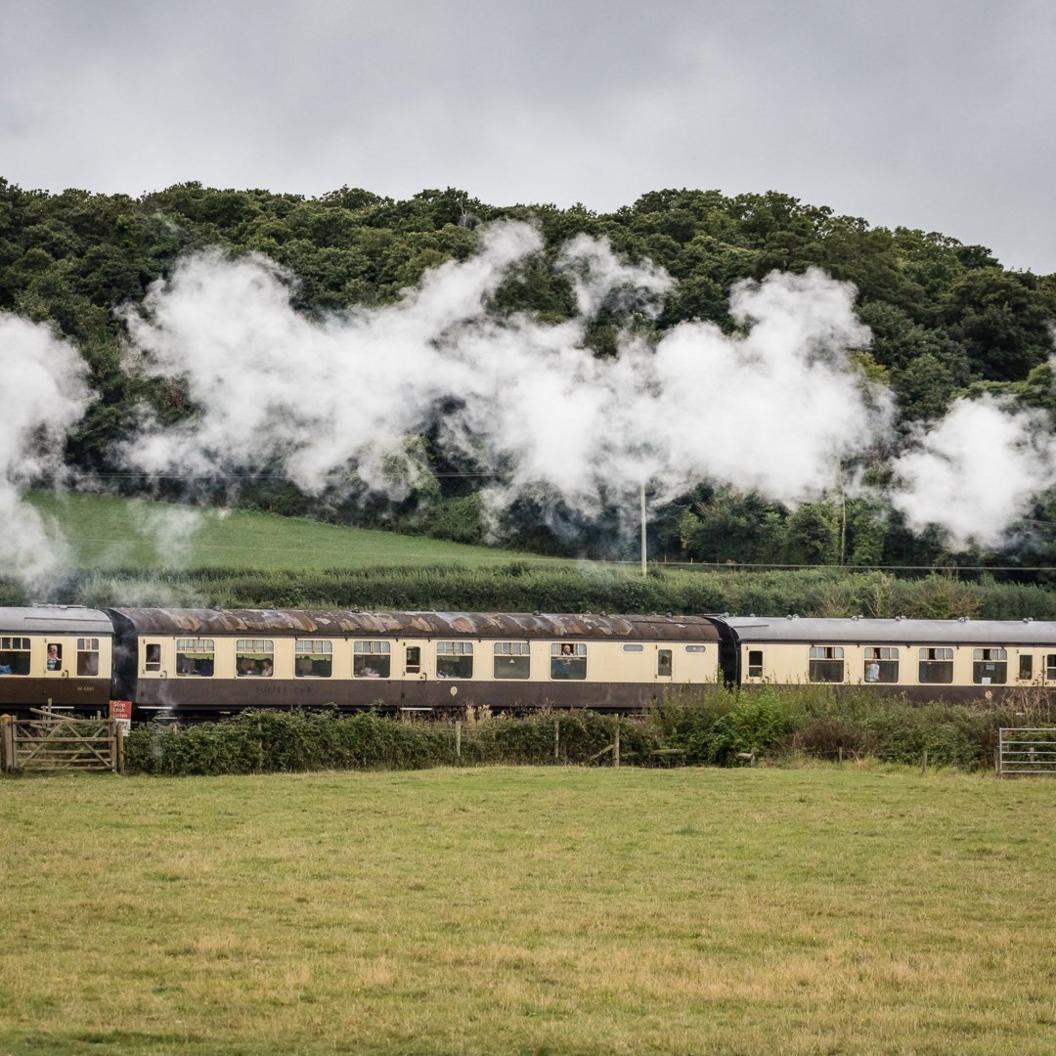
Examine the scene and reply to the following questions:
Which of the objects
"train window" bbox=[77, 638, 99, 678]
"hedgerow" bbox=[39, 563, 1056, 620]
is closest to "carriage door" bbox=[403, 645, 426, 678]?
"train window" bbox=[77, 638, 99, 678]

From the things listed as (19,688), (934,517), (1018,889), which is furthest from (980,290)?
(1018,889)

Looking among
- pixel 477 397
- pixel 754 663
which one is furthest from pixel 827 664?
pixel 477 397

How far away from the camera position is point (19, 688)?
38.4 metres

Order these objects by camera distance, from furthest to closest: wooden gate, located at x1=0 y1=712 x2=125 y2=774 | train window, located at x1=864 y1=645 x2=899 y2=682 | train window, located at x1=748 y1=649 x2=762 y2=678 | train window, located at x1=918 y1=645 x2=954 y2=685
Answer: train window, located at x1=918 y1=645 x2=954 y2=685
train window, located at x1=864 y1=645 x2=899 y2=682
train window, located at x1=748 y1=649 x2=762 y2=678
wooden gate, located at x1=0 y1=712 x2=125 y2=774

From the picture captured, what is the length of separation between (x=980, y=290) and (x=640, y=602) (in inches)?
1142

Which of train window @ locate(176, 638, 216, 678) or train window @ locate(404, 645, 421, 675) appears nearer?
train window @ locate(176, 638, 216, 678)

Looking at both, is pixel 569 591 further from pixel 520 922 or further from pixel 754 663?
pixel 520 922

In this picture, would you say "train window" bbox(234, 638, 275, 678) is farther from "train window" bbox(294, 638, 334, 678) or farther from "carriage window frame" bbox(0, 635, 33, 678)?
"carriage window frame" bbox(0, 635, 33, 678)

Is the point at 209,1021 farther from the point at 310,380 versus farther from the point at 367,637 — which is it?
the point at 310,380

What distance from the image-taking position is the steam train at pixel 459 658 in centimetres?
3881

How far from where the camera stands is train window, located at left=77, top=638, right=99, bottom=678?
38750 millimetres

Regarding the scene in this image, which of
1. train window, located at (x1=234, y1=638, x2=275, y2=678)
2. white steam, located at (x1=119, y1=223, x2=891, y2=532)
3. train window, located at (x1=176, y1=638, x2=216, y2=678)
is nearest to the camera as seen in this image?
train window, located at (x1=176, y1=638, x2=216, y2=678)

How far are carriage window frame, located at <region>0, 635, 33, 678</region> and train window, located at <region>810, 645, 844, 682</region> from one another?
1847 centimetres

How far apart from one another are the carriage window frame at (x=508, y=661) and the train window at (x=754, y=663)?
18.1 feet
